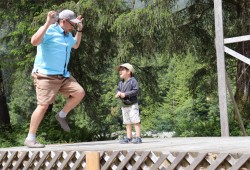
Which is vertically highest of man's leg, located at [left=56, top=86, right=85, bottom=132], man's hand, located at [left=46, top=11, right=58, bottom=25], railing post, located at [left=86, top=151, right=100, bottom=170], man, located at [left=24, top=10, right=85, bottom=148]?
man's hand, located at [left=46, top=11, right=58, bottom=25]

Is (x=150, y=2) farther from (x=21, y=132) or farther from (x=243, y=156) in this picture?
(x=243, y=156)

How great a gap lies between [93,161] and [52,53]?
1.53 meters

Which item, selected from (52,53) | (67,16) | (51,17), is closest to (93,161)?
(52,53)

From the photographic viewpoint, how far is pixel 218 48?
852 cm

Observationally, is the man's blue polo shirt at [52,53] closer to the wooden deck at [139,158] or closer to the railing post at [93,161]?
the wooden deck at [139,158]

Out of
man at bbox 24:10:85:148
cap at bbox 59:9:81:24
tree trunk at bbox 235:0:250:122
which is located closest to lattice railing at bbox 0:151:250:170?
man at bbox 24:10:85:148

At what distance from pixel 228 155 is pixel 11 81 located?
1303 centimetres

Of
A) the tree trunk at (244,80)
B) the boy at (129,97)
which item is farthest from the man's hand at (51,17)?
the tree trunk at (244,80)

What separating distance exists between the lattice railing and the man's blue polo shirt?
3.19 feet

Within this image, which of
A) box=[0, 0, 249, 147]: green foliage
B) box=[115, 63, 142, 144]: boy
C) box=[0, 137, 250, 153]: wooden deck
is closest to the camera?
box=[0, 137, 250, 153]: wooden deck

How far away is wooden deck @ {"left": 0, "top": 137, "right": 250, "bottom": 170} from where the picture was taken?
4383 millimetres

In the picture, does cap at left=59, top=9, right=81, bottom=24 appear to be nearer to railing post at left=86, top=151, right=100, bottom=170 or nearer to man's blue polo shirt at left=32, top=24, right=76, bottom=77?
man's blue polo shirt at left=32, top=24, right=76, bottom=77

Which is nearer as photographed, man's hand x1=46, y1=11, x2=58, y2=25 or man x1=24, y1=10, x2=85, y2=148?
man's hand x1=46, y1=11, x2=58, y2=25

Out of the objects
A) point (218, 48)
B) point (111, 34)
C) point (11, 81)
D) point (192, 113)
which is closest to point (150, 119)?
point (192, 113)
